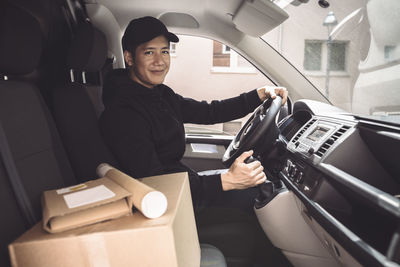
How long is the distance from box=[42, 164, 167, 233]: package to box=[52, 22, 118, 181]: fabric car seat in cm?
42

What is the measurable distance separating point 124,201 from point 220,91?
256 inches

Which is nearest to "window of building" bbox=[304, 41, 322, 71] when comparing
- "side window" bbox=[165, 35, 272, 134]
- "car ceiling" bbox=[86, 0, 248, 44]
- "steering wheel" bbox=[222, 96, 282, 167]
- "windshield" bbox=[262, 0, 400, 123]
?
"windshield" bbox=[262, 0, 400, 123]

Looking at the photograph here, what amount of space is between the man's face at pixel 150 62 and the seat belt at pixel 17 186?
0.72 meters

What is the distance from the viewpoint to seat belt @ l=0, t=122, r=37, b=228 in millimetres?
882

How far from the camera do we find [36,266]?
648 millimetres

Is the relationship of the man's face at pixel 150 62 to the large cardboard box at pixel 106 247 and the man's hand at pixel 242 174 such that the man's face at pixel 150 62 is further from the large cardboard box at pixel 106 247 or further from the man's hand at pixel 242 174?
the large cardboard box at pixel 106 247

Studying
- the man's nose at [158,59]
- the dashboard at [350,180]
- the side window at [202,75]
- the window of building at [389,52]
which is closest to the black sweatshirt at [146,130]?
the man's nose at [158,59]

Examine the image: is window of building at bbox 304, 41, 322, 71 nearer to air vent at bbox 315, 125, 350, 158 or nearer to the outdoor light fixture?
the outdoor light fixture

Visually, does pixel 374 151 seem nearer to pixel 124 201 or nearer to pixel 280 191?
pixel 280 191

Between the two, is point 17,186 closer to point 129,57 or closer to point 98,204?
point 98,204

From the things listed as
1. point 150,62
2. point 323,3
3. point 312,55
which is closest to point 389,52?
point 323,3

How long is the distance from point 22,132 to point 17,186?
21 cm

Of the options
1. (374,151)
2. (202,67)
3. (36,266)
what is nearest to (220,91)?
(202,67)

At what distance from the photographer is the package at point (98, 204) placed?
2.23 feet
